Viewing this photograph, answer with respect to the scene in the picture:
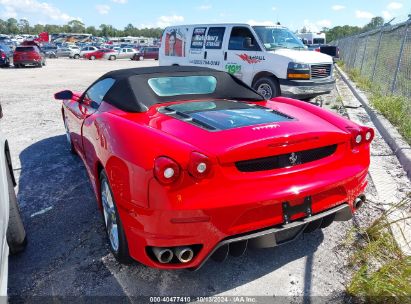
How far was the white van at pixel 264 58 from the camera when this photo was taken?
7.85m

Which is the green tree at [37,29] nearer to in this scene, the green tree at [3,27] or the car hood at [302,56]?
the green tree at [3,27]

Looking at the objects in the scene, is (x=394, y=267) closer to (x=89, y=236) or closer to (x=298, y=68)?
(x=89, y=236)

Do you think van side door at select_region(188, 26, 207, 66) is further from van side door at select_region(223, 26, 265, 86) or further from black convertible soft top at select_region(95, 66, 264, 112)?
black convertible soft top at select_region(95, 66, 264, 112)

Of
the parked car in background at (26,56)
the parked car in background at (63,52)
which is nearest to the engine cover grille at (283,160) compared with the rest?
the parked car in background at (26,56)

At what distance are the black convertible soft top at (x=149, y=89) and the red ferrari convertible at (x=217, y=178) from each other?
0.45 feet

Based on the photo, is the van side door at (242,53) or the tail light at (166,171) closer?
the tail light at (166,171)

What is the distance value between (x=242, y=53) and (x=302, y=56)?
4.86ft

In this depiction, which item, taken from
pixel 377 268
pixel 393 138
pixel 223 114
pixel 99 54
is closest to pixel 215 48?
pixel 393 138

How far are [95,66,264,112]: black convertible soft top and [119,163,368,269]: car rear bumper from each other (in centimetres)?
118

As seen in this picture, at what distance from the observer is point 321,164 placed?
8.27 ft

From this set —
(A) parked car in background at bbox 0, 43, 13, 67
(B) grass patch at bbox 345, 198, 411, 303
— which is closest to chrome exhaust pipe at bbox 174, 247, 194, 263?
(B) grass patch at bbox 345, 198, 411, 303

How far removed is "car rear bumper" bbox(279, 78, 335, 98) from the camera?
7.79 metres

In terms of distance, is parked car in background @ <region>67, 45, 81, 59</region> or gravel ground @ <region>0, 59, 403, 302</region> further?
parked car in background @ <region>67, 45, 81, 59</region>

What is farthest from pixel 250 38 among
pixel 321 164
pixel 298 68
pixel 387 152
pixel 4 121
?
pixel 321 164
